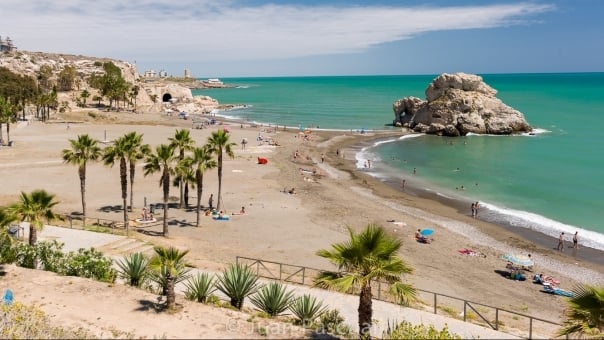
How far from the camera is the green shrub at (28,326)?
12.7m

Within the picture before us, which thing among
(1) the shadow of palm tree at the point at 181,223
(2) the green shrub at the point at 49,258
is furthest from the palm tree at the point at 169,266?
(1) the shadow of palm tree at the point at 181,223

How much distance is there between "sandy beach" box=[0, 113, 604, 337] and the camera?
24.7 metres

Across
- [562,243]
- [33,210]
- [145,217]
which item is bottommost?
[562,243]

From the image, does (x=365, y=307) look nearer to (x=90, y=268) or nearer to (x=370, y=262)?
(x=370, y=262)

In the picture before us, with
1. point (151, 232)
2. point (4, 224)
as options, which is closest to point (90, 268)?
point (4, 224)

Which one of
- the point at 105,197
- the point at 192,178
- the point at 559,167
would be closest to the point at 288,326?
the point at 192,178

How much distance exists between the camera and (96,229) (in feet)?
Answer: 90.7

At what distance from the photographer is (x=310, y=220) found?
3466cm

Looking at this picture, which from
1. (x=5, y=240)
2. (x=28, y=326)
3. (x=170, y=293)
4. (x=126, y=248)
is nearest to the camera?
(x=28, y=326)

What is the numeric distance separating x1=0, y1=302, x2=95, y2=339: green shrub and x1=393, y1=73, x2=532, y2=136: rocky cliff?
80.4m

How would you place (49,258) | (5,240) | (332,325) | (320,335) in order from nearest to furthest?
(320,335) → (332,325) → (49,258) → (5,240)

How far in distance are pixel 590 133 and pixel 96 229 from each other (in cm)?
8615

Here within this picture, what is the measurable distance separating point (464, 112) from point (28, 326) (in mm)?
84770

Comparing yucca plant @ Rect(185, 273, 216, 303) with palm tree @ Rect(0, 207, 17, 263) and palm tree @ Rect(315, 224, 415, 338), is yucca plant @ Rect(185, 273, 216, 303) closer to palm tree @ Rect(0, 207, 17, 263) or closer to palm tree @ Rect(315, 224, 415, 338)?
palm tree @ Rect(315, 224, 415, 338)
